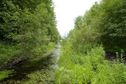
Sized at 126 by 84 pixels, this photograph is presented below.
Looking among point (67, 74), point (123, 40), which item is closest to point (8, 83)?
point (67, 74)

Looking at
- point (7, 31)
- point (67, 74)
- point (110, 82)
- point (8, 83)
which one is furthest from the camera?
point (7, 31)

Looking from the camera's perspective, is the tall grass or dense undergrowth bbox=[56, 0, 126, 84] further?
dense undergrowth bbox=[56, 0, 126, 84]

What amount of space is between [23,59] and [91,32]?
953cm

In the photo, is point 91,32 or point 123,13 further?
point 91,32

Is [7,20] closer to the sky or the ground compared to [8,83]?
closer to the sky

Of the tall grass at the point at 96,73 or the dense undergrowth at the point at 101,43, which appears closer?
the tall grass at the point at 96,73

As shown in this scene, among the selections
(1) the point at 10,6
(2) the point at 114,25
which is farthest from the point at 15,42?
(2) the point at 114,25

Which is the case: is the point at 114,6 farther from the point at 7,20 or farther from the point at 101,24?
the point at 7,20

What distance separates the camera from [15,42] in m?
26.4

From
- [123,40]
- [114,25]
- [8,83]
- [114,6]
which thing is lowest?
[8,83]

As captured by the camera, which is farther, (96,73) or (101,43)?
(101,43)

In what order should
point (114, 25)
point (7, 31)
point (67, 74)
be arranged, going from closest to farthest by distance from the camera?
point (67, 74) → point (114, 25) → point (7, 31)

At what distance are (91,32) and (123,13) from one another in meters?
5.39

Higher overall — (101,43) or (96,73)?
(101,43)
